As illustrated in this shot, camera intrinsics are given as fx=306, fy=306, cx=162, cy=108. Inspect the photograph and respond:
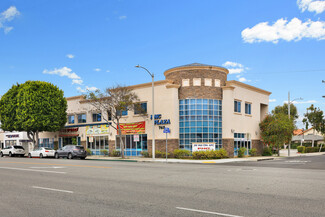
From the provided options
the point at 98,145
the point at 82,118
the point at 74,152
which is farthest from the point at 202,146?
the point at 82,118

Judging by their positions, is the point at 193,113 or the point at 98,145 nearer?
the point at 193,113

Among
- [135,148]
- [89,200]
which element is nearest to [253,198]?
[89,200]

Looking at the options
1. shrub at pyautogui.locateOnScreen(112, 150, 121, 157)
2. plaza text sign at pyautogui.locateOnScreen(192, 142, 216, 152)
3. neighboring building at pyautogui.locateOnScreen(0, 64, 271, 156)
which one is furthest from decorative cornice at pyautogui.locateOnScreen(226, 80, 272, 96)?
shrub at pyautogui.locateOnScreen(112, 150, 121, 157)

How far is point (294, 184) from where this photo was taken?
11.6 metres

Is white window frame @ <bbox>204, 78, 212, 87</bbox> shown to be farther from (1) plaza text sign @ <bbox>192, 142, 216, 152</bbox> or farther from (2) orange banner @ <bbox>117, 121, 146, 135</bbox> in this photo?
(2) orange banner @ <bbox>117, 121, 146, 135</bbox>

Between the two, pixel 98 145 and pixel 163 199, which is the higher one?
pixel 163 199

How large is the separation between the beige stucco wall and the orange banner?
29.4 feet

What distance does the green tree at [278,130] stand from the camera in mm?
36188

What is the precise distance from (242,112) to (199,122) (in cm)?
683

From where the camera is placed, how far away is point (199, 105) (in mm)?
31969

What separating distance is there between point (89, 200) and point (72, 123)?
37391 mm

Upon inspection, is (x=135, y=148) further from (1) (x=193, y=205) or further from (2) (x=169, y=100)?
(1) (x=193, y=205)

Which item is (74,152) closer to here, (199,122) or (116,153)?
(116,153)

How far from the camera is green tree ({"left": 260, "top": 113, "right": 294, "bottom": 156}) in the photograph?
3619cm
